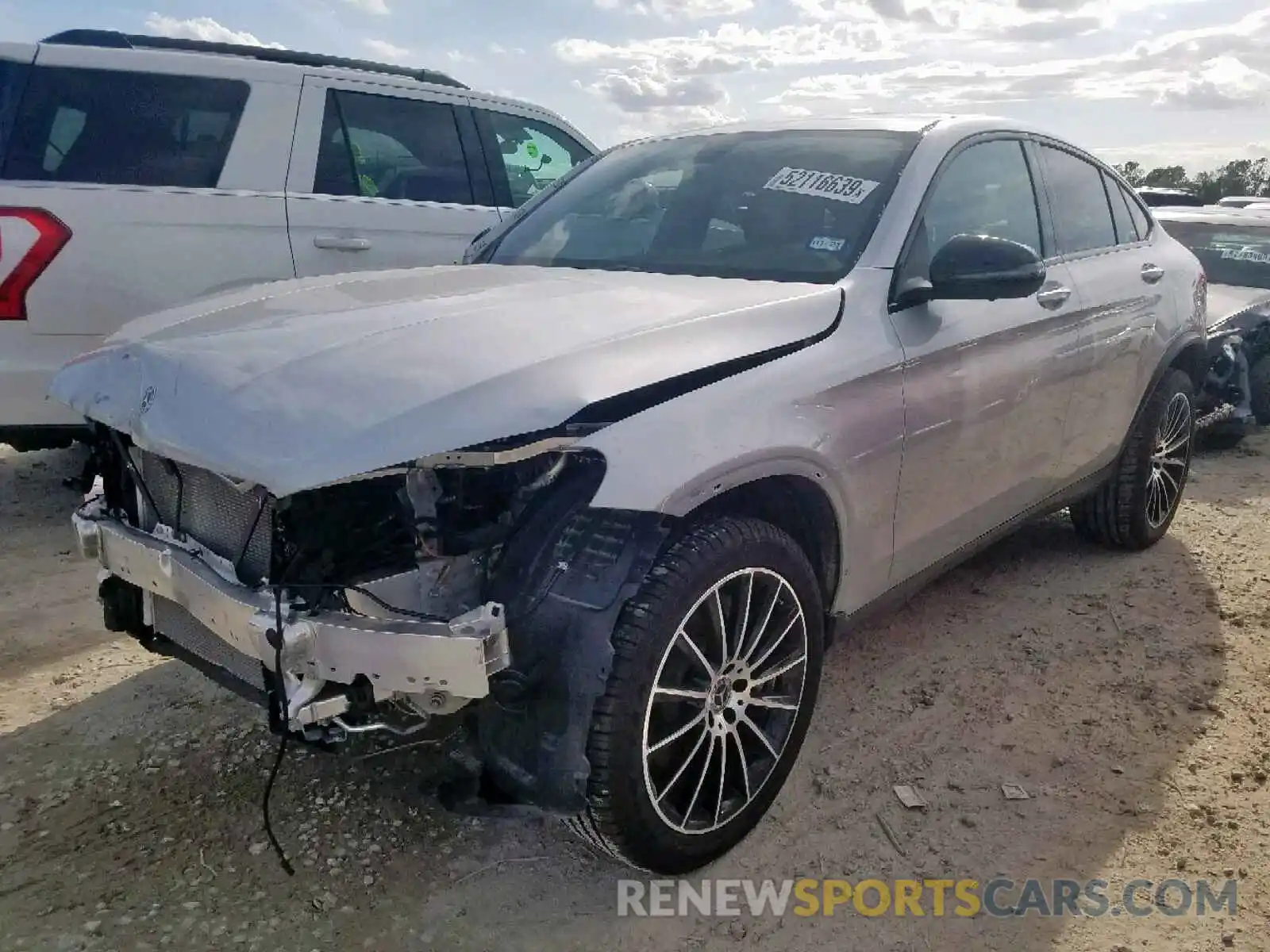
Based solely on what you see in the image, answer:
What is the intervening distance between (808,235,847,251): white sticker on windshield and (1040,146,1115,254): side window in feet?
4.45

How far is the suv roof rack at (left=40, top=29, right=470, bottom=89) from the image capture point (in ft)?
15.7

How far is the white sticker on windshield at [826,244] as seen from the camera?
2.97 metres

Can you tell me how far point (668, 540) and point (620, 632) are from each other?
0.83ft

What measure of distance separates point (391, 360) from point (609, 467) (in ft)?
1.69

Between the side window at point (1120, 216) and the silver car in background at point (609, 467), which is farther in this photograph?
the side window at point (1120, 216)

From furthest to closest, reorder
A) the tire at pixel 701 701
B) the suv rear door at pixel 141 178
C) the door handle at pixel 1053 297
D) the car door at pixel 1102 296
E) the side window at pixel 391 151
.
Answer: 1. the side window at pixel 391 151
2. the suv rear door at pixel 141 178
3. the car door at pixel 1102 296
4. the door handle at pixel 1053 297
5. the tire at pixel 701 701

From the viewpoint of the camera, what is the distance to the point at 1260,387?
7.33 metres

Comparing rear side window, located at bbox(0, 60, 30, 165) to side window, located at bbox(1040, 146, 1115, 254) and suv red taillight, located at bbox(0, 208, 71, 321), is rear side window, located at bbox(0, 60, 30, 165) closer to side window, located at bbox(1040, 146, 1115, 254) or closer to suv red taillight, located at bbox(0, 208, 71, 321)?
suv red taillight, located at bbox(0, 208, 71, 321)

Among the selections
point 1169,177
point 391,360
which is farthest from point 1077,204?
point 1169,177

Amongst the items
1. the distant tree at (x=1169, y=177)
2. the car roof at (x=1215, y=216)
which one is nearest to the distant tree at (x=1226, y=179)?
the distant tree at (x=1169, y=177)

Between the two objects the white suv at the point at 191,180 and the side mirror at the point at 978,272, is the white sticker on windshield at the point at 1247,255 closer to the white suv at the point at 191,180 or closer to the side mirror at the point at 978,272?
the white suv at the point at 191,180

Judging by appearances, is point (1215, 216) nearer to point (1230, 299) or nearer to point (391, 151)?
point (1230, 299)

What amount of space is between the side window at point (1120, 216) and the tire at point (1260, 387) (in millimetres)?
3473

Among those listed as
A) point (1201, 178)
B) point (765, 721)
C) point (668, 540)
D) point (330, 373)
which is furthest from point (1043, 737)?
point (1201, 178)
